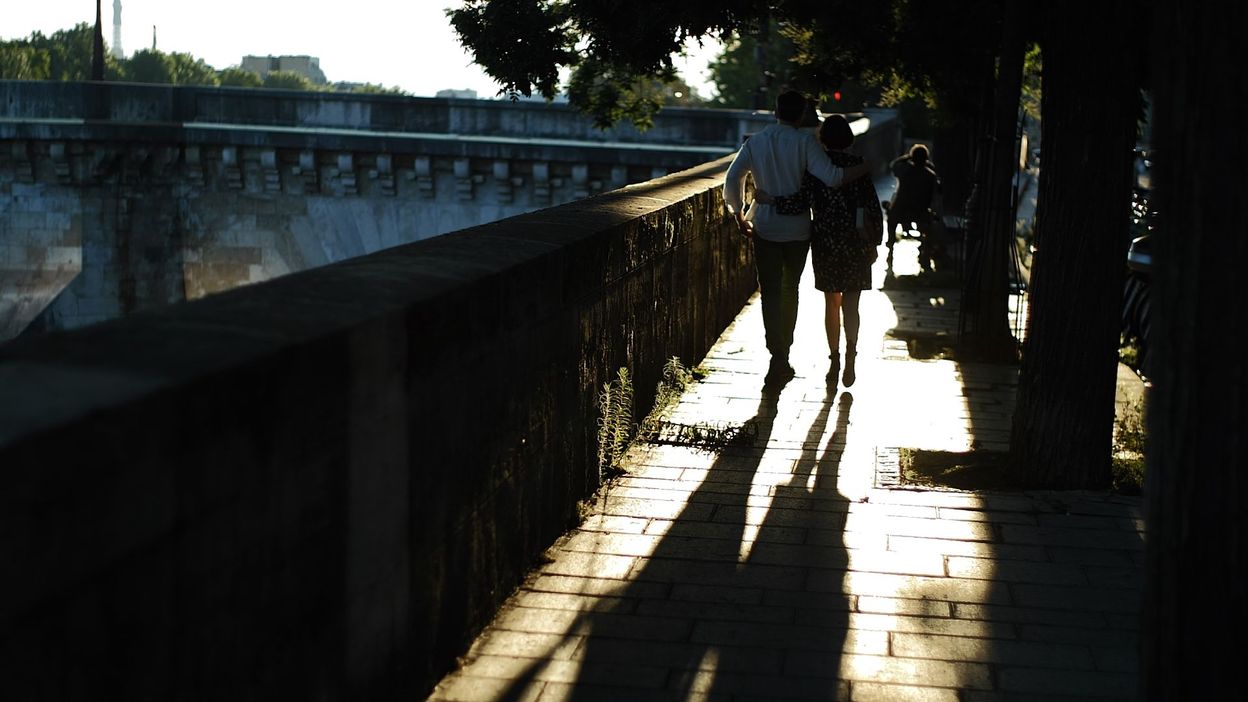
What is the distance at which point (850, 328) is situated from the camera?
9016mm

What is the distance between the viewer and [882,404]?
8.56m

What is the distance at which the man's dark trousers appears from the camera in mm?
8758

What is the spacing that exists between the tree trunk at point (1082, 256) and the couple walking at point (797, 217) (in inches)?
73.0

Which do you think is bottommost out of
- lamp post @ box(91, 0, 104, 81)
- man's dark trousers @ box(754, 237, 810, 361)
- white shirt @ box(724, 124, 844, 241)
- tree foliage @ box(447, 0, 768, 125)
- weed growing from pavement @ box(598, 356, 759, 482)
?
weed growing from pavement @ box(598, 356, 759, 482)

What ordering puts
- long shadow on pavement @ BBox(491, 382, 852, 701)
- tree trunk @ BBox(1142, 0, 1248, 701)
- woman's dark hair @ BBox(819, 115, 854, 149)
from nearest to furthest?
1. tree trunk @ BBox(1142, 0, 1248, 701)
2. long shadow on pavement @ BBox(491, 382, 852, 701)
3. woman's dark hair @ BBox(819, 115, 854, 149)

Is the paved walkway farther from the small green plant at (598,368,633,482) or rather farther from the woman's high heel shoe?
the woman's high heel shoe

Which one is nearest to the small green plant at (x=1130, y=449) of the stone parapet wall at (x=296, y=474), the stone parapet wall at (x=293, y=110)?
the stone parapet wall at (x=296, y=474)

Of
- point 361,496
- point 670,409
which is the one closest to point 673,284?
point 670,409

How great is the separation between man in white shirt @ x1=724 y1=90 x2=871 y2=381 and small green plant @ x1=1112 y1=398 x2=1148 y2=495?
5.63ft

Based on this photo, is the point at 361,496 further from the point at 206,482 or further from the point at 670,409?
the point at 670,409

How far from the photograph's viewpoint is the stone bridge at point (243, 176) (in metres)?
31.1

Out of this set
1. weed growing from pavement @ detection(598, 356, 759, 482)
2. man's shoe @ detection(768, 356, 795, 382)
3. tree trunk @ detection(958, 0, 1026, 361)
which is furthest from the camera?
tree trunk @ detection(958, 0, 1026, 361)

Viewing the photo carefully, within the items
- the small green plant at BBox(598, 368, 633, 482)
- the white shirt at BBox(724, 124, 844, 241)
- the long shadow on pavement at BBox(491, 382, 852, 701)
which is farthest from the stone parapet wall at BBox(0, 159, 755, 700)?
the white shirt at BBox(724, 124, 844, 241)

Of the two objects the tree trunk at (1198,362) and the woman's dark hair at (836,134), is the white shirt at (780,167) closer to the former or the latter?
the woman's dark hair at (836,134)
